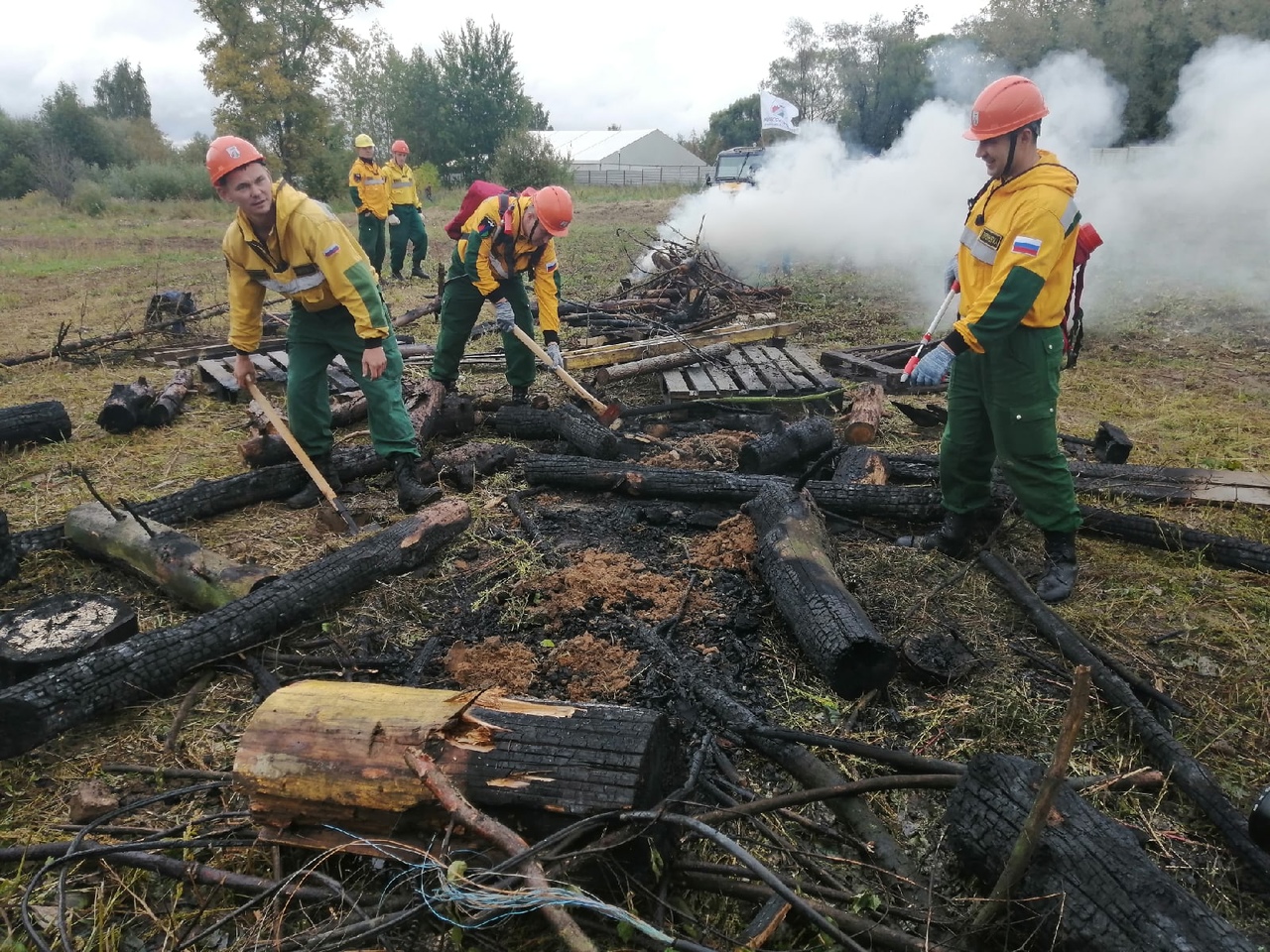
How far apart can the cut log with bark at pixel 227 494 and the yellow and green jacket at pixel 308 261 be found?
1127 millimetres

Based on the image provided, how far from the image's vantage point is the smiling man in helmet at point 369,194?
438 inches

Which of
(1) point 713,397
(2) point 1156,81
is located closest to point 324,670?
(1) point 713,397

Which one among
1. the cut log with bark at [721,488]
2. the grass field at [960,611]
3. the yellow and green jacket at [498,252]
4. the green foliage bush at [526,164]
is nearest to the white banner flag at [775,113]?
the green foliage bush at [526,164]

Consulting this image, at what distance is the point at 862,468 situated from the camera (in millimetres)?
4711

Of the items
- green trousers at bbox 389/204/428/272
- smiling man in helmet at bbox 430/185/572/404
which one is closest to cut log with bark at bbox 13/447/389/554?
smiling man in helmet at bbox 430/185/572/404

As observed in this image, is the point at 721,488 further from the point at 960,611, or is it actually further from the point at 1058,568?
the point at 1058,568

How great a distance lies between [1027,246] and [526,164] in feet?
93.7

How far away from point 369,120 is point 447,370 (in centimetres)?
4909

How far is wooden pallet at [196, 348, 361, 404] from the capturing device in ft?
22.3

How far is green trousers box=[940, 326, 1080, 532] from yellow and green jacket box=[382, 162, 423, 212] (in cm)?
1039

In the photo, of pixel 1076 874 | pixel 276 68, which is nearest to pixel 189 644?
pixel 1076 874

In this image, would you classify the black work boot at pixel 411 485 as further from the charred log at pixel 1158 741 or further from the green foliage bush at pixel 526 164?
the green foliage bush at pixel 526 164

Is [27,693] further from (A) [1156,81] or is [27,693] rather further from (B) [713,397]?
(A) [1156,81]

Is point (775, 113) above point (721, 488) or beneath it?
above
